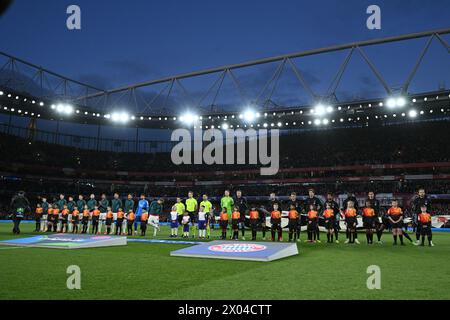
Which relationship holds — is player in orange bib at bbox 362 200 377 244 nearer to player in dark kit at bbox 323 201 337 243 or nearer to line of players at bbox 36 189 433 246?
line of players at bbox 36 189 433 246

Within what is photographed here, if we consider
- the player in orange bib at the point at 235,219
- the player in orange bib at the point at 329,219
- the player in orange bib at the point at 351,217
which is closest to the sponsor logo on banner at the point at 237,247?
the player in orange bib at the point at 235,219

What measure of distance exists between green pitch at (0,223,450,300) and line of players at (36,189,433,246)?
3.60 metres

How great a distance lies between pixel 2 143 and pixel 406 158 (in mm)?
55694

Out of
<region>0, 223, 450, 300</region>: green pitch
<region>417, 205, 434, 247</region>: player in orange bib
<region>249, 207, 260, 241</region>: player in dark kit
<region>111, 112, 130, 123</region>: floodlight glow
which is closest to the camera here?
<region>0, 223, 450, 300</region>: green pitch

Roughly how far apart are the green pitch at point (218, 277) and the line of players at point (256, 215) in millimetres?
3600

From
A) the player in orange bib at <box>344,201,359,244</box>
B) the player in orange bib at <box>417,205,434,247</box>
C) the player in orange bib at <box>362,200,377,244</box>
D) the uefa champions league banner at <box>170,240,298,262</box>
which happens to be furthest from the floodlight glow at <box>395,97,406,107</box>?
the uefa champions league banner at <box>170,240,298,262</box>

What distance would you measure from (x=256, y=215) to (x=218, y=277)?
27.5 feet

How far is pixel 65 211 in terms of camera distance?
19.1 m

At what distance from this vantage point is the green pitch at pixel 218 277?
548 cm

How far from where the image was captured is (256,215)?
15.1 metres

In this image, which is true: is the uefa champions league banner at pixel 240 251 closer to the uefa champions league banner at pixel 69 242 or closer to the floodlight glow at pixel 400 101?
the uefa champions league banner at pixel 69 242

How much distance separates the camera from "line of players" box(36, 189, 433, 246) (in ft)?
45.5
